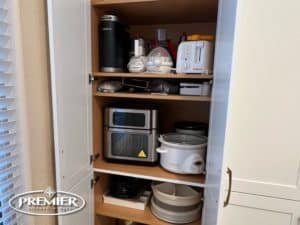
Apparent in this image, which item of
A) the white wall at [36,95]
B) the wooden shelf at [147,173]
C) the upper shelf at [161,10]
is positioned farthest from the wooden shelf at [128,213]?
the upper shelf at [161,10]

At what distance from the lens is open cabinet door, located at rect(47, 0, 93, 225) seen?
83 cm

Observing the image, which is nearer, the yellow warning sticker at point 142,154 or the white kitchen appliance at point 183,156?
the white kitchen appliance at point 183,156

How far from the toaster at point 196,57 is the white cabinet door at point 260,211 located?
1.92 feet

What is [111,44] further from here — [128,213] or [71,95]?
[128,213]

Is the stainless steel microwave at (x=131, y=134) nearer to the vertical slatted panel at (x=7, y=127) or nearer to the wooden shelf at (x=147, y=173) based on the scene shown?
the wooden shelf at (x=147, y=173)

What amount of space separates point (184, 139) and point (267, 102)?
50 centimetres

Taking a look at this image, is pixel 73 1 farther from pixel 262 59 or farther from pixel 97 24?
pixel 262 59

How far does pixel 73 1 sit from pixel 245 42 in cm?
72

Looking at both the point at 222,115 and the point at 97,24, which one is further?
the point at 97,24

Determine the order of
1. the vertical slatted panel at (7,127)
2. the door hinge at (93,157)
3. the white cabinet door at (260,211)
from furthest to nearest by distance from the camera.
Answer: the door hinge at (93,157) < the white cabinet door at (260,211) < the vertical slatted panel at (7,127)

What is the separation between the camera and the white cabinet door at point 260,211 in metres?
0.90

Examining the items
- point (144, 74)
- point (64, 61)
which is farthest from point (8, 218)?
point (144, 74)

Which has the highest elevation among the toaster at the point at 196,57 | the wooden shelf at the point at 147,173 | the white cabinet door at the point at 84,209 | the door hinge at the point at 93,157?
the toaster at the point at 196,57

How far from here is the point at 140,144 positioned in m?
1.21
